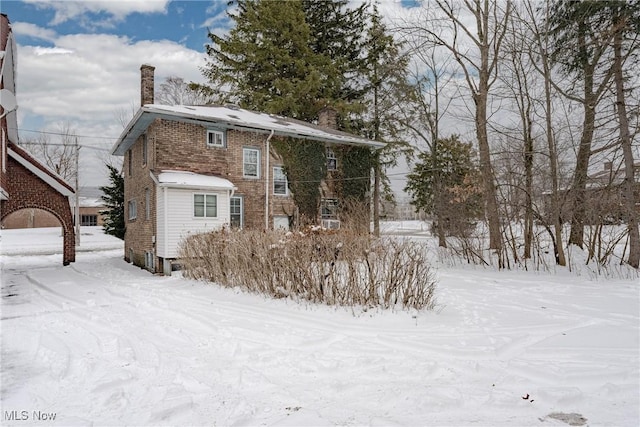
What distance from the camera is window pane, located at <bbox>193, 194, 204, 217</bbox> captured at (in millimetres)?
13809

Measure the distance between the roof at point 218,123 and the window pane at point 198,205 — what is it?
291 centimetres

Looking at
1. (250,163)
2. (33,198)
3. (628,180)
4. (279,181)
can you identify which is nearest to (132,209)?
(33,198)

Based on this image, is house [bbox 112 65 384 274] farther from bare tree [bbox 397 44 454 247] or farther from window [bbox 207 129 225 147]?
bare tree [bbox 397 44 454 247]

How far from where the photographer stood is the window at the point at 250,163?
1606 centimetres

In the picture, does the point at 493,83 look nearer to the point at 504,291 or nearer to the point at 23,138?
the point at 504,291

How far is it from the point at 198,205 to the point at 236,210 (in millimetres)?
2122

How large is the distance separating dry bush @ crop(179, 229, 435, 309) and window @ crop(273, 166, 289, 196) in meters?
8.62

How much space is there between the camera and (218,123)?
1502cm

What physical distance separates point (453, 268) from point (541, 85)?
6299 millimetres

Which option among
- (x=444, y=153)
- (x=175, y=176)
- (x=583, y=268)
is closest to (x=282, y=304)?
(x=175, y=176)

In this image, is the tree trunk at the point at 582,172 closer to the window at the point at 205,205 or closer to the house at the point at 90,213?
the window at the point at 205,205

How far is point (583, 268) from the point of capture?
11039 millimetres

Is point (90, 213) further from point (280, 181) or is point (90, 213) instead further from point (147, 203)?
point (280, 181)

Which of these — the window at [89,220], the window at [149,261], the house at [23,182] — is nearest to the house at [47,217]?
the window at [89,220]
